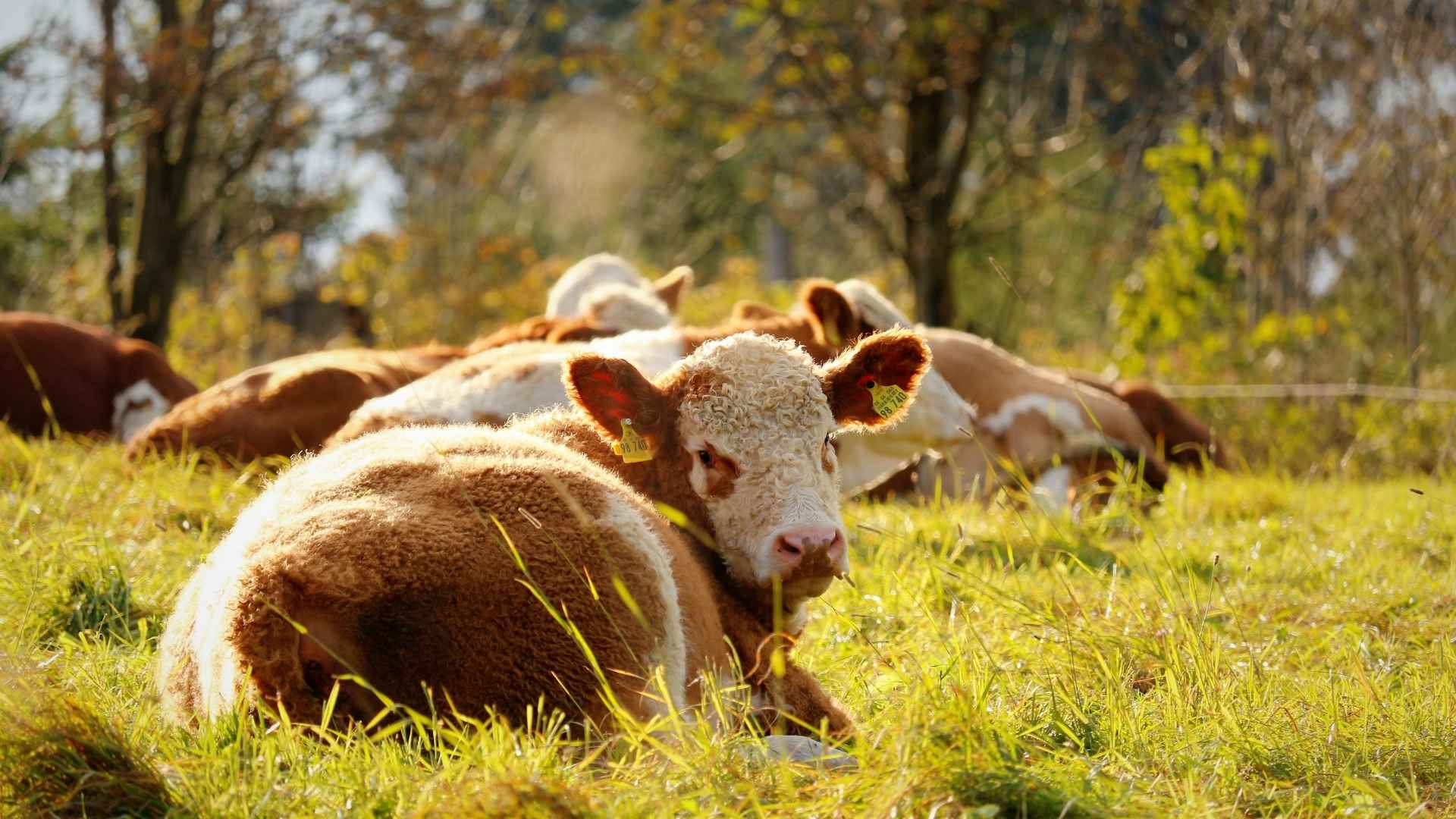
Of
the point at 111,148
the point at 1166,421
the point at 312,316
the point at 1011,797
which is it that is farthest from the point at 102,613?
the point at 312,316

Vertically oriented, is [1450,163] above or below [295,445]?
above

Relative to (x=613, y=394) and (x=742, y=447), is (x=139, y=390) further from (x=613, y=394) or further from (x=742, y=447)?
(x=742, y=447)

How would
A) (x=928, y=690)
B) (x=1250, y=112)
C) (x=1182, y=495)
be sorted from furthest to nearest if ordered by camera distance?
(x=1250, y=112) < (x=1182, y=495) < (x=928, y=690)

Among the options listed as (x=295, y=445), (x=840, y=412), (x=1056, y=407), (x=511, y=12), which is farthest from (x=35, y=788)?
(x=511, y=12)

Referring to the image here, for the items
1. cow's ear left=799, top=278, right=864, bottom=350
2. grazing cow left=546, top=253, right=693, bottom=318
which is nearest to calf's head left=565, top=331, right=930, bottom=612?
cow's ear left=799, top=278, right=864, bottom=350

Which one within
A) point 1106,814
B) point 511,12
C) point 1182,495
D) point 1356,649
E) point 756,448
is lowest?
point 1182,495

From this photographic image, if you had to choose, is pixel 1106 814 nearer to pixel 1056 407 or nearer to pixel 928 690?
pixel 928 690

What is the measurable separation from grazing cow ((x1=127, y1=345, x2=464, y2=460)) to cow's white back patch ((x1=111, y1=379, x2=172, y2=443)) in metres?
1.91

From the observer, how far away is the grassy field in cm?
280

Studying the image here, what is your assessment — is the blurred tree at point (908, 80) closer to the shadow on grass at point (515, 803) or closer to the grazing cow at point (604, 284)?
the grazing cow at point (604, 284)

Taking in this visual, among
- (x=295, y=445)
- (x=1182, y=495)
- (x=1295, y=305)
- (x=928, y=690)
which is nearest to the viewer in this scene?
(x=928, y=690)

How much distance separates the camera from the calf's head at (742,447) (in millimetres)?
4148

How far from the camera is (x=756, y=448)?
14.1ft

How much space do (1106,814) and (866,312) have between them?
596 centimetres
